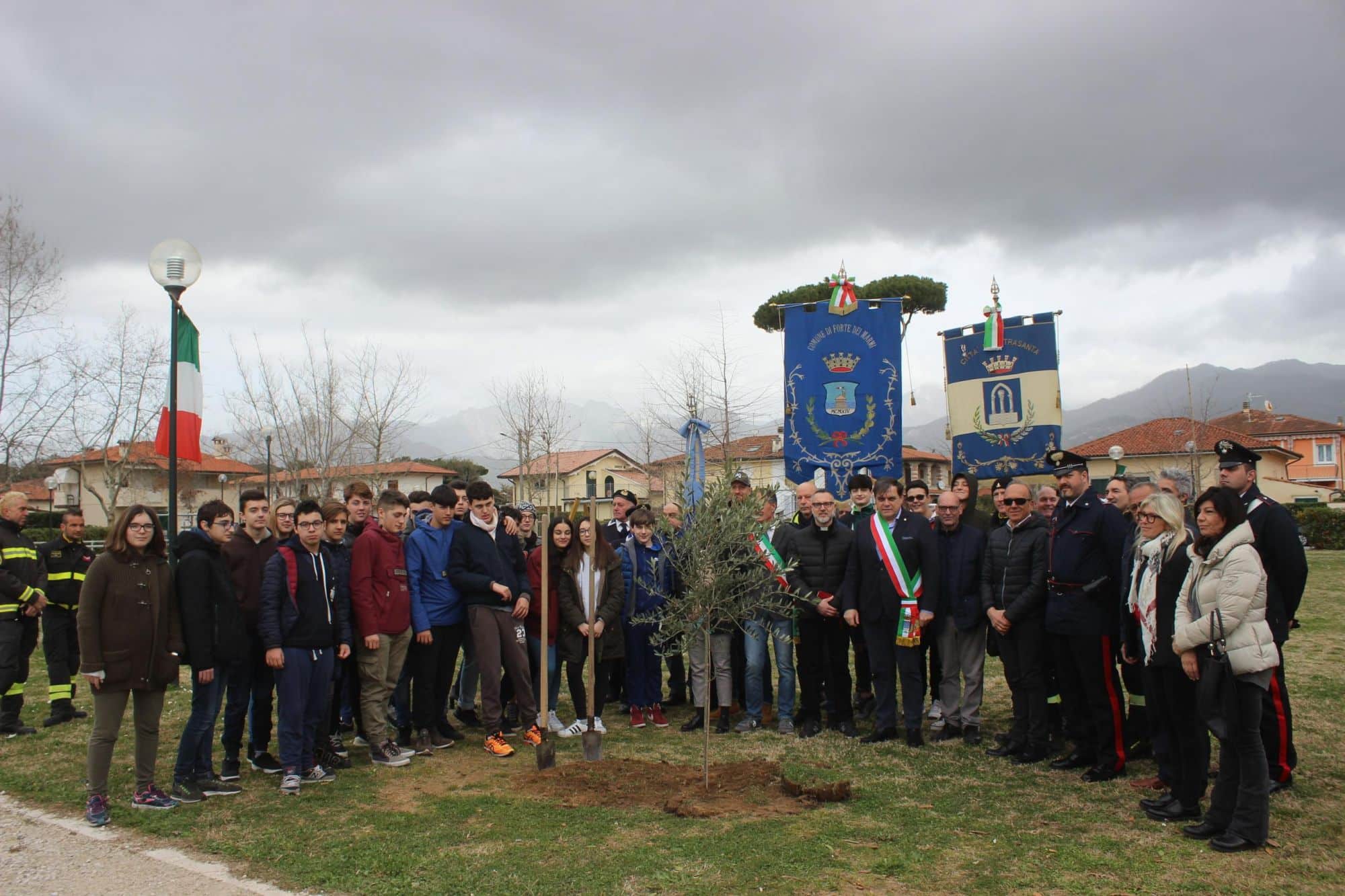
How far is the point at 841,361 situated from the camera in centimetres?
1306

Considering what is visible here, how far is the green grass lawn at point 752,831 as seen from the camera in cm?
442

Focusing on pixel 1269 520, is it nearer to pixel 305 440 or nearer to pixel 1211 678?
pixel 1211 678

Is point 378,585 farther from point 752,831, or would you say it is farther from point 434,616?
point 752,831

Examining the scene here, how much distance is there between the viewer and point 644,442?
96.4 feet

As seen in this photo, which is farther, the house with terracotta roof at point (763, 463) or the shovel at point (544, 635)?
the house with terracotta roof at point (763, 463)

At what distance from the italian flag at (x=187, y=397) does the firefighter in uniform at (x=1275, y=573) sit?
29.2ft

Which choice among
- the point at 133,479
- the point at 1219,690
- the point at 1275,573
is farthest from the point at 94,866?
the point at 133,479

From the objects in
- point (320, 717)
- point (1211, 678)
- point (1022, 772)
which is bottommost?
point (1022, 772)

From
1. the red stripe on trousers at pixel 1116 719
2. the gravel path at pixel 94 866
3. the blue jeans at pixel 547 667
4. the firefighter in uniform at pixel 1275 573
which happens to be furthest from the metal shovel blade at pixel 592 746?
the firefighter in uniform at pixel 1275 573

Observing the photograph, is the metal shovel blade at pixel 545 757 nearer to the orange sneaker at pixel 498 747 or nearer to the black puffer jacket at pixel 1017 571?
the orange sneaker at pixel 498 747

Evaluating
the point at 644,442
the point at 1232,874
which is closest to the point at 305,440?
the point at 644,442

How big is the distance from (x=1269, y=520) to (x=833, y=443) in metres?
7.56

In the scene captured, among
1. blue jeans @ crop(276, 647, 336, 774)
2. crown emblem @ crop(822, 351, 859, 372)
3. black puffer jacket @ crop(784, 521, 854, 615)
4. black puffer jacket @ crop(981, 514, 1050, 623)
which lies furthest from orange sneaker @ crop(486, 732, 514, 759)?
crown emblem @ crop(822, 351, 859, 372)

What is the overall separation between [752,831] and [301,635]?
3.42m
